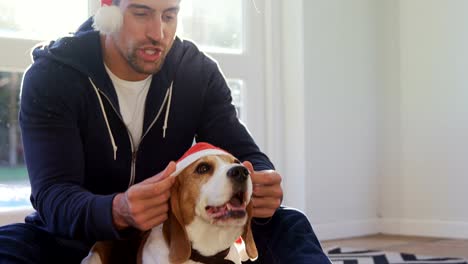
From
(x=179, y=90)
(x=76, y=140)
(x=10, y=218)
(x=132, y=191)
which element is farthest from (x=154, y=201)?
(x=10, y=218)

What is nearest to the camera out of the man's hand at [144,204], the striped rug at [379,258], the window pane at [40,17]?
the man's hand at [144,204]

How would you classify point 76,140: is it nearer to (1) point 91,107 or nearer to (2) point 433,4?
(1) point 91,107

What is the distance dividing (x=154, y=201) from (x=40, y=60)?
530mm

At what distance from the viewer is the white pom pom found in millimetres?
1462

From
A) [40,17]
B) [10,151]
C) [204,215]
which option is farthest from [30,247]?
[40,17]

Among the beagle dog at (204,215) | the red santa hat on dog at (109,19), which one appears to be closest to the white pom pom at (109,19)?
the red santa hat on dog at (109,19)

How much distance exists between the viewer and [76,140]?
1.39 metres

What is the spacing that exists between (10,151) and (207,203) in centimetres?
112

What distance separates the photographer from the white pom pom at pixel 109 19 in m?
1.46

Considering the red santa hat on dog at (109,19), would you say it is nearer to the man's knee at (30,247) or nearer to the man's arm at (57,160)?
the man's arm at (57,160)

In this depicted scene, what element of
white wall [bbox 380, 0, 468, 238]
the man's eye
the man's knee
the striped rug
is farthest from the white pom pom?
white wall [bbox 380, 0, 468, 238]

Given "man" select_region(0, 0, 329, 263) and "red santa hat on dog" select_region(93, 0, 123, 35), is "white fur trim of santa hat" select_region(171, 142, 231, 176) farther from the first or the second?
"red santa hat on dog" select_region(93, 0, 123, 35)

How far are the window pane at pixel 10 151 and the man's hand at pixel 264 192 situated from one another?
1.06m

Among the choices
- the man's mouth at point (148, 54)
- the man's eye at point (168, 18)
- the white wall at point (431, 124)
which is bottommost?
the white wall at point (431, 124)
